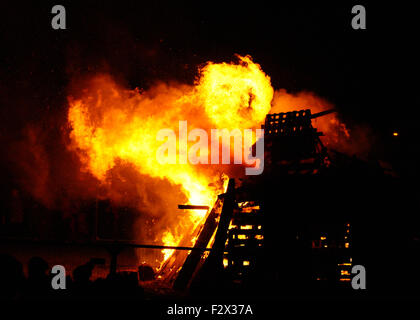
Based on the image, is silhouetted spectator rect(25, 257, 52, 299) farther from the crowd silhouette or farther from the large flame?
the large flame

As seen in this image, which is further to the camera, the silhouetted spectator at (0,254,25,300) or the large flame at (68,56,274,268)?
the large flame at (68,56,274,268)

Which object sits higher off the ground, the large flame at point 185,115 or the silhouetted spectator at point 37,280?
the large flame at point 185,115

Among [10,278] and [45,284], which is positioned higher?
[10,278]

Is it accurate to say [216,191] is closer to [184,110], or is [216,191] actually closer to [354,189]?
[184,110]

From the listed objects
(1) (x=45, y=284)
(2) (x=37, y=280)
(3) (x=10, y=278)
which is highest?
(3) (x=10, y=278)

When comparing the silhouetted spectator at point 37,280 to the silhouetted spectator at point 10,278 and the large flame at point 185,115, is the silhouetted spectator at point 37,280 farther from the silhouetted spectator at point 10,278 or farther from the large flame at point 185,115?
the large flame at point 185,115

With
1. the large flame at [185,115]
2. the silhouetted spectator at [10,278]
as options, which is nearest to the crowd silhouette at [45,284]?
the silhouetted spectator at [10,278]

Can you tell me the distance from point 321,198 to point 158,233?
21613 millimetres

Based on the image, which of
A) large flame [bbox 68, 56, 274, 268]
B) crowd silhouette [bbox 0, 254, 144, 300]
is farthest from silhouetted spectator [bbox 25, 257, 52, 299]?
large flame [bbox 68, 56, 274, 268]

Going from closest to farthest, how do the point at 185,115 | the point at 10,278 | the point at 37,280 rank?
the point at 10,278
the point at 37,280
the point at 185,115

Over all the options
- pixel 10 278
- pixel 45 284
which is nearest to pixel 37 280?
pixel 45 284

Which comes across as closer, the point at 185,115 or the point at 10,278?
the point at 10,278

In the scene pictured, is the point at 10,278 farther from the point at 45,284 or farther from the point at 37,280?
the point at 45,284
